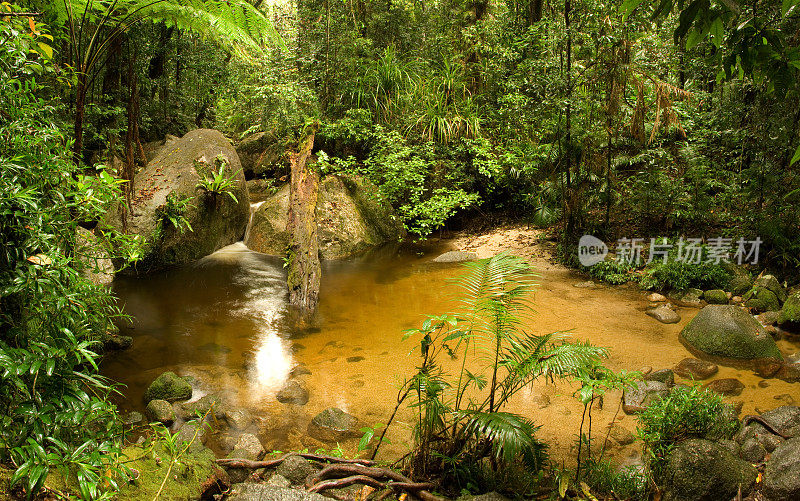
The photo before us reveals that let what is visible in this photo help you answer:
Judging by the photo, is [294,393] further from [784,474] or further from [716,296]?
[716,296]

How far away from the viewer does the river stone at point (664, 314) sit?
5.46 m

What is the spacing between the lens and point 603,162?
7379mm

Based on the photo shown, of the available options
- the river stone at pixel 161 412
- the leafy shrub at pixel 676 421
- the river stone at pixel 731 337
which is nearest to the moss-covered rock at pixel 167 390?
the river stone at pixel 161 412

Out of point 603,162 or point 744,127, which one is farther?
point 603,162

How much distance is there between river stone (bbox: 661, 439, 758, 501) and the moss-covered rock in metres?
3.51

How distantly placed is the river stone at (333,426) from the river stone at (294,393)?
363 millimetres

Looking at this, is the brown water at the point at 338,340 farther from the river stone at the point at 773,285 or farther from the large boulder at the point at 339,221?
the river stone at the point at 773,285

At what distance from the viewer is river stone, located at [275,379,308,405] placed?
387 centimetres

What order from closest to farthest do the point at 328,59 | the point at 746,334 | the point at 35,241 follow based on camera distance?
the point at 35,241
the point at 746,334
the point at 328,59

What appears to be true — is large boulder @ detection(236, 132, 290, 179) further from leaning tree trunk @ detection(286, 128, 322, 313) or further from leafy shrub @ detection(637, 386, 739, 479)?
leafy shrub @ detection(637, 386, 739, 479)

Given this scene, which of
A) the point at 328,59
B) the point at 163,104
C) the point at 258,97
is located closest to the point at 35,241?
the point at 258,97

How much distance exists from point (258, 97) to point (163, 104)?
2.86 m

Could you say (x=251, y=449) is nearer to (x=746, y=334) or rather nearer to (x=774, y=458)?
(x=774, y=458)

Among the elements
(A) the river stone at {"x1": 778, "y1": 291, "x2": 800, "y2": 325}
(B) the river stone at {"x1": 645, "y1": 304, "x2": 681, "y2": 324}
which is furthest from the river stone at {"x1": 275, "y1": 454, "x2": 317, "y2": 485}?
(A) the river stone at {"x1": 778, "y1": 291, "x2": 800, "y2": 325}
